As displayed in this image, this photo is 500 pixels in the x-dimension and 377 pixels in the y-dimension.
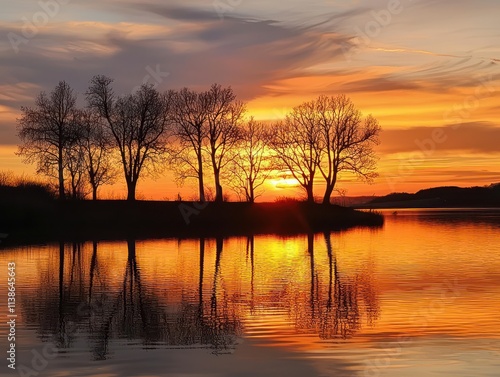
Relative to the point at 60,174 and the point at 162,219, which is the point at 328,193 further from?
the point at 60,174

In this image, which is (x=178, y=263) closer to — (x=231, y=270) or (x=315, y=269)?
(x=231, y=270)

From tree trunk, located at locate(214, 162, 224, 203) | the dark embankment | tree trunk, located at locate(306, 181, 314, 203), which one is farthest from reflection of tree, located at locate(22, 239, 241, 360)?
tree trunk, located at locate(306, 181, 314, 203)

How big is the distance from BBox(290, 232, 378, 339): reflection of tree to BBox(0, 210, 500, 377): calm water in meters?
0.05

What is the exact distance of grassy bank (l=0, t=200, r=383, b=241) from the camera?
58.9 metres

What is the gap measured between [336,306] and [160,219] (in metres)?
48.5

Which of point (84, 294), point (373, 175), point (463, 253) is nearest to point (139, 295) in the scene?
point (84, 294)

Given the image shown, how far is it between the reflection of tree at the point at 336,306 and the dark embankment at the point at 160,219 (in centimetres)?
2833

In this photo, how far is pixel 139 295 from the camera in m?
26.6

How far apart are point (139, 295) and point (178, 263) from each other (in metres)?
11.1

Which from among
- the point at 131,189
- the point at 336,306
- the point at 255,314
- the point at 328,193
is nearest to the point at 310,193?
the point at 328,193

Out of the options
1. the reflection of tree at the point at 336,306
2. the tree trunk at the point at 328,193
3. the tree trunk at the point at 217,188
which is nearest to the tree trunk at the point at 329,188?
the tree trunk at the point at 328,193

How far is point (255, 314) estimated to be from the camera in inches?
881

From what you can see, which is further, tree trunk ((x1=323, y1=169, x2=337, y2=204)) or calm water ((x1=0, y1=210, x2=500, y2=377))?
tree trunk ((x1=323, y1=169, x2=337, y2=204))

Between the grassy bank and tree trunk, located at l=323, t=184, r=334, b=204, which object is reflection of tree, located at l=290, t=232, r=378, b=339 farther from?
tree trunk, located at l=323, t=184, r=334, b=204
